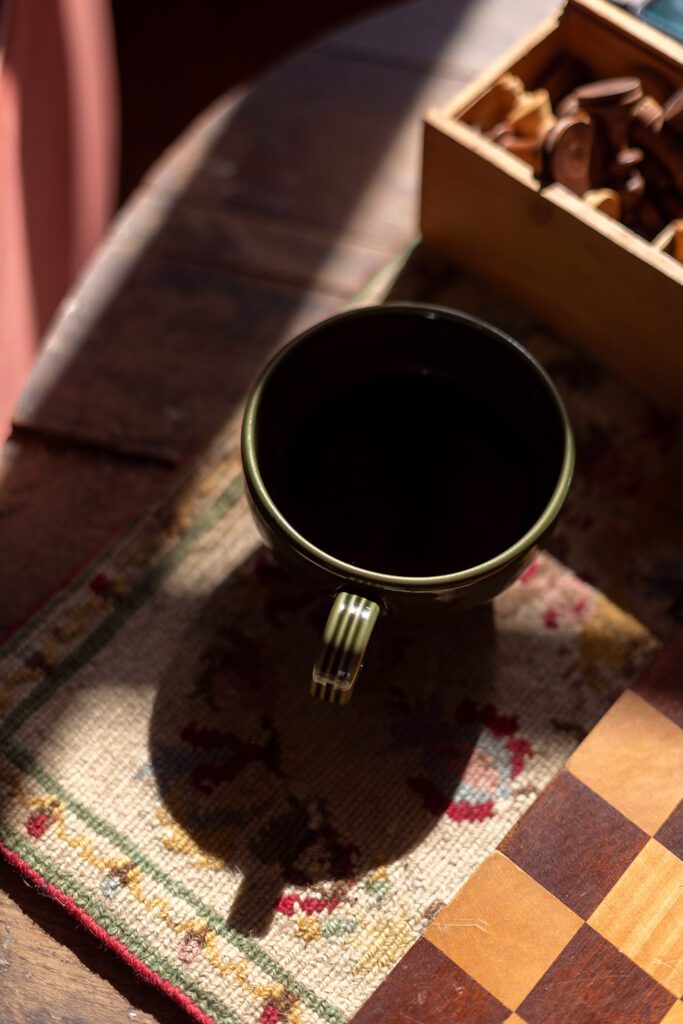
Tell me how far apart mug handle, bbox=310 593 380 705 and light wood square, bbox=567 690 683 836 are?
0.17m

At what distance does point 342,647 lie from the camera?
1.60 feet

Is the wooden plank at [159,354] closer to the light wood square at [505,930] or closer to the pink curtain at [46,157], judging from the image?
the pink curtain at [46,157]

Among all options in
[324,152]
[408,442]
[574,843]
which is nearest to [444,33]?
[324,152]

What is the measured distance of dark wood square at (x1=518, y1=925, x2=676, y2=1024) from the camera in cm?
54

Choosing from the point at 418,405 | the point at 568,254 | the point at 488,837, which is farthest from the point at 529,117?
the point at 488,837

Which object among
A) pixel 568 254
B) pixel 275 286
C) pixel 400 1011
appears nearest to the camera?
pixel 400 1011

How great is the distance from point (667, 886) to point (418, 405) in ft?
0.96

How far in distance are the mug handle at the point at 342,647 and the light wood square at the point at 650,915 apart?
0.19 metres

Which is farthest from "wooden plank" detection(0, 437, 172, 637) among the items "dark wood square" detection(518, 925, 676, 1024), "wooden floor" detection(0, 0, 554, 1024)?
"dark wood square" detection(518, 925, 676, 1024)

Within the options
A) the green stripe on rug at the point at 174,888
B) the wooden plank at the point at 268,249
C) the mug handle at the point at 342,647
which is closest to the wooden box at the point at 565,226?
the wooden plank at the point at 268,249

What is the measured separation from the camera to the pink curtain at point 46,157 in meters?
0.71

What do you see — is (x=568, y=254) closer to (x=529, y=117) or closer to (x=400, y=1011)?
(x=529, y=117)

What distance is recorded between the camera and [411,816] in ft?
1.97

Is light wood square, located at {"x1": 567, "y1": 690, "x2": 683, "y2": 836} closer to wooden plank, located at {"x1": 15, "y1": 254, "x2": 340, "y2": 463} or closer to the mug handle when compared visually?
the mug handle
